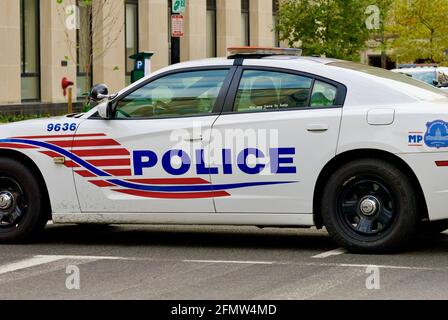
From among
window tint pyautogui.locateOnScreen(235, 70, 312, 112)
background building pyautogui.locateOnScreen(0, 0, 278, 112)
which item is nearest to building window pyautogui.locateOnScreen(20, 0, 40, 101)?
background building pyautogui.locateOnScreen(0, 0, 278, 112)

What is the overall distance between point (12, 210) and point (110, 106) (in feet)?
4.27

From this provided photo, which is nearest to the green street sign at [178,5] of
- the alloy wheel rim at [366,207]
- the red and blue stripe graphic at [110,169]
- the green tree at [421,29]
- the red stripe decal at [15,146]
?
the red stripe decal at [15,146]

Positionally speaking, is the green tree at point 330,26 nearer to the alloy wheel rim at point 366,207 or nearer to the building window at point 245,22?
the building window at point 245,22

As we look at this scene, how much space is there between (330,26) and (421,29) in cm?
2149

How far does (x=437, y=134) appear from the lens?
354 inches

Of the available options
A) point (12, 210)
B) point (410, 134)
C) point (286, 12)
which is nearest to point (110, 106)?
point (12, 210)

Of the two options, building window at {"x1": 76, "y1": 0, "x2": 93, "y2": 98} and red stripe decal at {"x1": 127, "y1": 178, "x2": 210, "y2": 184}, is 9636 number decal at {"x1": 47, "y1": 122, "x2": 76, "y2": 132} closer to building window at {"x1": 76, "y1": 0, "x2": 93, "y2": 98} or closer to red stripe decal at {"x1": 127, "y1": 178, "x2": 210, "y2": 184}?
red stripe decal at {"x1": 127, "y1": 178, "x2": 210, "y2": 184}

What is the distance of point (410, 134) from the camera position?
9.07m

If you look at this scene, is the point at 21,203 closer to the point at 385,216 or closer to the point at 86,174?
the point at 86,174

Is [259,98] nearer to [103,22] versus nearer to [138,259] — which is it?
[138,259]

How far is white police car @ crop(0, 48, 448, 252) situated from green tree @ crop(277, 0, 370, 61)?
1006 inches

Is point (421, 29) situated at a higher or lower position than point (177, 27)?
higher

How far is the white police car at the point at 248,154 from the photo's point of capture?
917 cm

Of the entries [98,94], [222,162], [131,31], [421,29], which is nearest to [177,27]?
[131,31]
